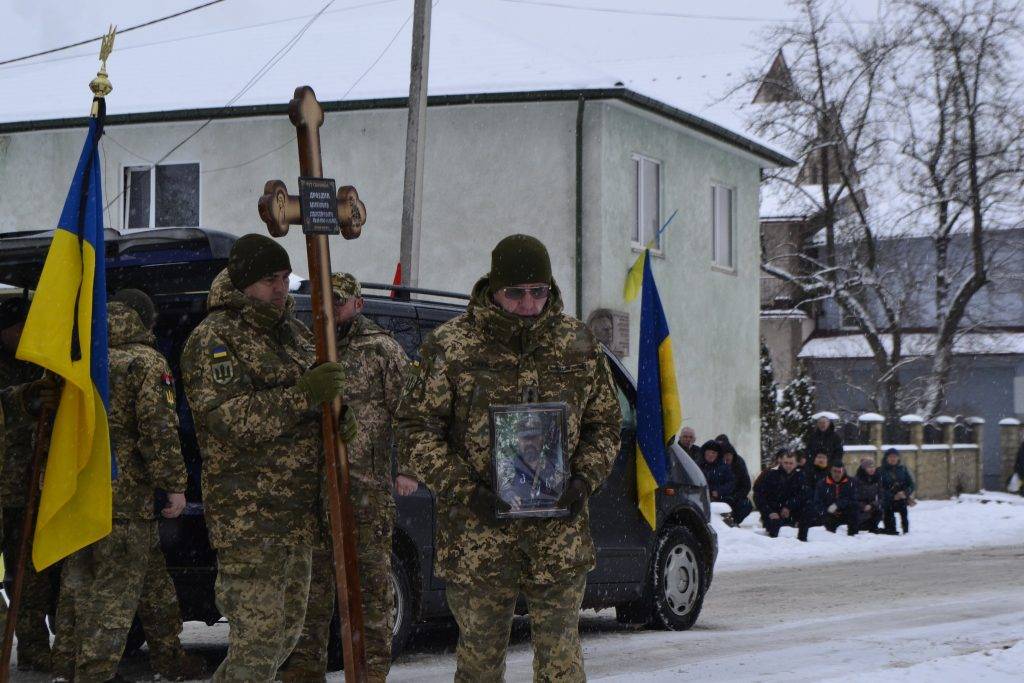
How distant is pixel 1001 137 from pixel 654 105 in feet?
58.3

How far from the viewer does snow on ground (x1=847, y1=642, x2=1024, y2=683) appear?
7695 mm

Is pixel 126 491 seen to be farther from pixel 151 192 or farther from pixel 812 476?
pixel 151 192

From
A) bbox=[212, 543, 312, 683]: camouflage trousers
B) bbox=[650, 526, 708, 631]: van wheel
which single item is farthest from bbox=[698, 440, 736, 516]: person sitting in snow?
bbox=[212, 543, 312, 683]: camouflage trousers

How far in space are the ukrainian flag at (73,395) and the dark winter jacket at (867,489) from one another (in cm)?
1614

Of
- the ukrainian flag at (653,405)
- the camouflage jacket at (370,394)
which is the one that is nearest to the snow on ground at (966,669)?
the ukrainian flag at (653,405)

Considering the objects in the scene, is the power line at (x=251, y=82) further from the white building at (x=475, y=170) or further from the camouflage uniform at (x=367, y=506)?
the camouflage uniform at (x=367, y=506)

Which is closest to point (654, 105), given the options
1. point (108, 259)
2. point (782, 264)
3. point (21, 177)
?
point (21, 177)

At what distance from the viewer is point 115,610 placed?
7.29 meters

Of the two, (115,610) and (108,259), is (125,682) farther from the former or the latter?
(108,259)

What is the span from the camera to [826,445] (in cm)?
2173

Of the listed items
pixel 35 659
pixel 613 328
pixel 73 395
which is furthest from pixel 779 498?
pixel 73 395

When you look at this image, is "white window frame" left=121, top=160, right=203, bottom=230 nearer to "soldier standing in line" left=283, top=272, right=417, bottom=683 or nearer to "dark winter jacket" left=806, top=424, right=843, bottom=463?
"dark winter jacket" left=806, top=424, right=843, bottom=463

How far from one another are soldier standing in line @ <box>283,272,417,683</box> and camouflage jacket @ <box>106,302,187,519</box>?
796 mm

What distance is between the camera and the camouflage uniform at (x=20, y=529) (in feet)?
26.6
